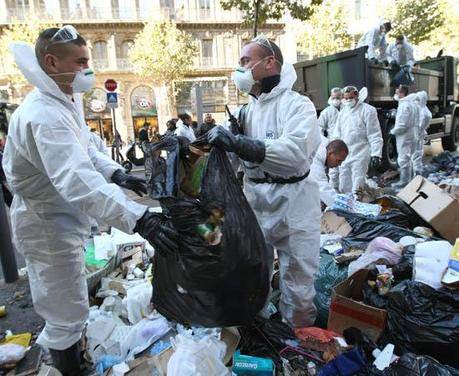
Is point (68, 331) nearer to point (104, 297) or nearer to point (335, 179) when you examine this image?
point (104, 297)

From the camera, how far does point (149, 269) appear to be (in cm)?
335

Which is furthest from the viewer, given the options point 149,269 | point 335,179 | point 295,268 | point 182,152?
point 335,179

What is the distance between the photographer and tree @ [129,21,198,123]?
78.4 feet

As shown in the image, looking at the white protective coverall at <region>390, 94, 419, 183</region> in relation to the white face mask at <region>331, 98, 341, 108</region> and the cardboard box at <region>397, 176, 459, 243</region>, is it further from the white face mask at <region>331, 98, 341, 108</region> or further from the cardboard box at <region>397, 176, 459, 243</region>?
the cardboard box at <region>397, 176, 459, 243</region>

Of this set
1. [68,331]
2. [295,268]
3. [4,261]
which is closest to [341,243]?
[295,268]

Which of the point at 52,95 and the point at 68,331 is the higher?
the point at 52,95

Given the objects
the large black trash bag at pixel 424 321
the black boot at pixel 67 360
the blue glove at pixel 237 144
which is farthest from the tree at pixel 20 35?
the large black trash bag at pixel 424 321

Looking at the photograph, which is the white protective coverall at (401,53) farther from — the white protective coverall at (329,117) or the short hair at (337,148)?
the short hair at (337,148)

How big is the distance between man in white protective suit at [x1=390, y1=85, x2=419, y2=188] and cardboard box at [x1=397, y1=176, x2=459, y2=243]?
330 centimetres

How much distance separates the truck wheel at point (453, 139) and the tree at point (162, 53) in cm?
1719

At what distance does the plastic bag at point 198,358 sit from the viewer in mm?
1818

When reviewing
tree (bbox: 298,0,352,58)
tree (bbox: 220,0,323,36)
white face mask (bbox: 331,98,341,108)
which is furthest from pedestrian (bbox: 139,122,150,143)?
tree (bbox: 298,0,352,58)

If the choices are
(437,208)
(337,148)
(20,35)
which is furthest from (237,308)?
(20,35)

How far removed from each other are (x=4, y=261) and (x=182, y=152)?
112 inches
